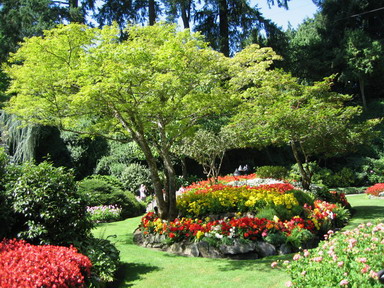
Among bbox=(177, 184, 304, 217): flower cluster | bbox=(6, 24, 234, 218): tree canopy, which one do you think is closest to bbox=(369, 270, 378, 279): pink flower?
bbox=(6, 24, 234, 218): tree canopy

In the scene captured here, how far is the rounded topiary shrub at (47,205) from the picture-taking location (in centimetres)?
499

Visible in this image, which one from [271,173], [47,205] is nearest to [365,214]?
[271,173]

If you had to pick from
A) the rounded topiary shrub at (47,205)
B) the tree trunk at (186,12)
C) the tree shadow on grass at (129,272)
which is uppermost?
the tree trunk at (186,12)

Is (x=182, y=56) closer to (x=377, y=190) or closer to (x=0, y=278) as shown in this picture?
(x=0, y=278)

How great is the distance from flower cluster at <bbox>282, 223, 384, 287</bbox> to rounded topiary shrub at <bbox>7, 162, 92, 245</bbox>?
336cm

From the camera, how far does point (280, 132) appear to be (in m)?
10.6

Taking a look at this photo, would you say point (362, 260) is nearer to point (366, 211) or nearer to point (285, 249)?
point (285, 249)

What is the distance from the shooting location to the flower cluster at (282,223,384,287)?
120 inches

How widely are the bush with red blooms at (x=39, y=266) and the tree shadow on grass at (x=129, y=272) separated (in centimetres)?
93

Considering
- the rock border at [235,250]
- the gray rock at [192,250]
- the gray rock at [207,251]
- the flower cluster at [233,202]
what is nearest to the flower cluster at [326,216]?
the flower cluster at [233,202]

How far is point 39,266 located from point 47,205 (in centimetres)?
142

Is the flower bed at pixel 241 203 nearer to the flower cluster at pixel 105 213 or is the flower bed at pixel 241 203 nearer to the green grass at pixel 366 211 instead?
the green grass at pixel 366 211

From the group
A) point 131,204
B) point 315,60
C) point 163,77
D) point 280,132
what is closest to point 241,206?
point 280,132

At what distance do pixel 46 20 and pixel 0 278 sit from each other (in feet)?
74.8
